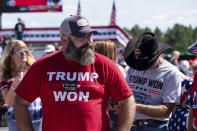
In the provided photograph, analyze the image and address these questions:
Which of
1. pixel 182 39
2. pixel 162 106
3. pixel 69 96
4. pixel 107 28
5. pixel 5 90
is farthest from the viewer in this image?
pixel 182 39

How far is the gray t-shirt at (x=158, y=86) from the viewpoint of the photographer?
10.7 feet

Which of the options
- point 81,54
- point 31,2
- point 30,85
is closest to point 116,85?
point 81,54

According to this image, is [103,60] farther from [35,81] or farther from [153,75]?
[153,75]

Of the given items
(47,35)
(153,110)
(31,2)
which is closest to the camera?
(153,110)

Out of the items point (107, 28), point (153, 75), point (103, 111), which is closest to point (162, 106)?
point (153, 75)

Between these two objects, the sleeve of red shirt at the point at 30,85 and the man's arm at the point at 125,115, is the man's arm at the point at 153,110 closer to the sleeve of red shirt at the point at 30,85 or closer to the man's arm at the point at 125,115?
the man's arm at the point at 125,115

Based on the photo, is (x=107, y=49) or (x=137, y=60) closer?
(x=137, y=60)

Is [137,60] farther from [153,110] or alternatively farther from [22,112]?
[22,112]

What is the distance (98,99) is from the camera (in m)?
2.67

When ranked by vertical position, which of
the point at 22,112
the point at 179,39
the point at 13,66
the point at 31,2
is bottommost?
the point at 179,39

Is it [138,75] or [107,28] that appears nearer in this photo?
[138,75]

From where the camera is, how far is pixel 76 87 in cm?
265

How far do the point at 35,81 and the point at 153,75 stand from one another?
1.15 meters

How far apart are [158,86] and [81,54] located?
971mm
